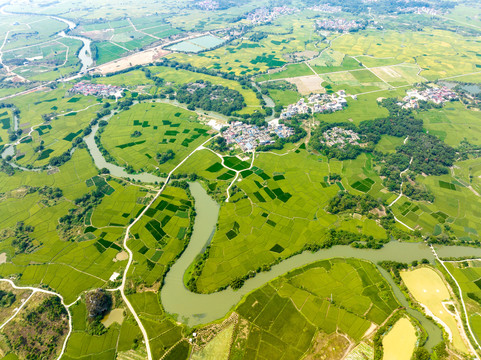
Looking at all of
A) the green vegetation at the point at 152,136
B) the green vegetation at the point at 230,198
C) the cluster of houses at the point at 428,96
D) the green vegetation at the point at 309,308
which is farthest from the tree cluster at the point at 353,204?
the cluster of houses at the point at 428,96

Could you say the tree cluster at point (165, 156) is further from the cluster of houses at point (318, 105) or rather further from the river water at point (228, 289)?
the cluster of houses at point (318, 105)

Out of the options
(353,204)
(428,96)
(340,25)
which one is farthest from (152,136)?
(340,25)

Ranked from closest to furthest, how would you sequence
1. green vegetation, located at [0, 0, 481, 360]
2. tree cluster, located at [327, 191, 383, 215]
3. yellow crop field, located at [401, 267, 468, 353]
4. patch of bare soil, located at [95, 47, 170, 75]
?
1. yellow crop field, located at [401, 267, 468, 353]
2. green vegetation, located at [0, 0, 481, 360]
3. tree cluster, located at [327, 191, 383, 215]
4. patch of bare soil, located at [95, 47, 170, 75]

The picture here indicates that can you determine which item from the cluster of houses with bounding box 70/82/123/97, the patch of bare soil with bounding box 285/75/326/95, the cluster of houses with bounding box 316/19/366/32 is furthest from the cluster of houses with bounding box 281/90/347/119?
the cluster of houses with bounding box 316/19/366/32

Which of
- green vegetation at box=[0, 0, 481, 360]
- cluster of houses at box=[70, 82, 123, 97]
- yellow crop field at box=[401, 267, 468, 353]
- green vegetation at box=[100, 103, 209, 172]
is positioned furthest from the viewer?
cluster of houses at box=[70, 82, 123, 97]

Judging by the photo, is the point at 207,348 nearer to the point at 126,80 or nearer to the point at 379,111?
the point at 379,111

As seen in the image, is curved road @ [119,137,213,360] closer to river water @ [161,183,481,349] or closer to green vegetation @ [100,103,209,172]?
river water @ [161,183,481,349]

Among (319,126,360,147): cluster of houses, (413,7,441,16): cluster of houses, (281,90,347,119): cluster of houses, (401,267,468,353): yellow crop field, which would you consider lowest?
(401,267,468,353): yellow crop field
